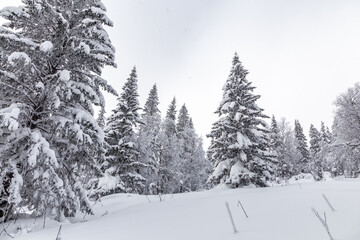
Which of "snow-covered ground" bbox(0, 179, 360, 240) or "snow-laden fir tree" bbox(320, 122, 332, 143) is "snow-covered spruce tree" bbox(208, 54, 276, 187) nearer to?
"snow-covered ground" bbox(0, 179, 360, 240)

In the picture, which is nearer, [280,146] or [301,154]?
[280,146]

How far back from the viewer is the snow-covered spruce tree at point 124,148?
18.3 metres

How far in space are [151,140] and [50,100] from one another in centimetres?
1604

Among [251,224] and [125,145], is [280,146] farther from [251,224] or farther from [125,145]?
[251,224]

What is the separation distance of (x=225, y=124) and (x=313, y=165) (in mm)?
34099

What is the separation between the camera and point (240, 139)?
1388 cm

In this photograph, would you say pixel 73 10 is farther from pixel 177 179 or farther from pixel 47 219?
pixel 177 179

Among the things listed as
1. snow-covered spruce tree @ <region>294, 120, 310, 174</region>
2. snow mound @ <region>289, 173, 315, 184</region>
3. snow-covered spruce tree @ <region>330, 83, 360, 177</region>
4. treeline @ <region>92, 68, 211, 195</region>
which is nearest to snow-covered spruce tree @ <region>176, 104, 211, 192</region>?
treeline @ <region>92, 68, 211, 195</region>

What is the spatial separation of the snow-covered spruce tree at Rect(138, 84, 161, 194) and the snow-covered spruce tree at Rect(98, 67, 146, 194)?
0.98 m

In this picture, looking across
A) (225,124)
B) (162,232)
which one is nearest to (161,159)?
(225,124)

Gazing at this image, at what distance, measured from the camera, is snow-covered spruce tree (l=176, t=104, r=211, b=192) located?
3217cm

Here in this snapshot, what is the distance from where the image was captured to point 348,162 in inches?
793

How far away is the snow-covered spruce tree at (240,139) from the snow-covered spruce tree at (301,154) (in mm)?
29913

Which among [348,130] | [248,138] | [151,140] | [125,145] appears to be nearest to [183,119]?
[151,140]
